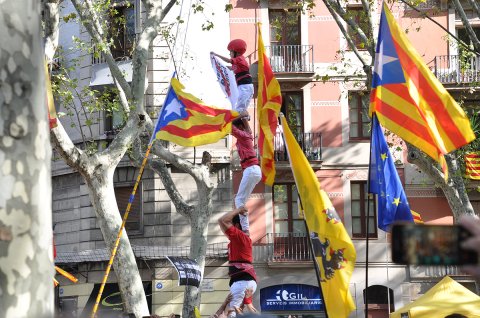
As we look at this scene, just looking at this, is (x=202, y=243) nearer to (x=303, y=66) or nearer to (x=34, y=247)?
(x=303, y=66)

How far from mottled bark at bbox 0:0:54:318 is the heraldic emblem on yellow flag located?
255 inches

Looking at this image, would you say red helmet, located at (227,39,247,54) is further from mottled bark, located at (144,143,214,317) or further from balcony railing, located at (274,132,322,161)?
balcony railing, located at (274,132,322,161)

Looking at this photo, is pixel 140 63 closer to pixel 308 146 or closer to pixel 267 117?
pixel 267 117

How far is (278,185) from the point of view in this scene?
30.4 metres

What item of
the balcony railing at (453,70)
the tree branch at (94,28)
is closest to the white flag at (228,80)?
the tree branch at (94,28)

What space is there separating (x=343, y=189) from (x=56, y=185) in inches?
355

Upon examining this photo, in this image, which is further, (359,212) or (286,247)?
(359,212)

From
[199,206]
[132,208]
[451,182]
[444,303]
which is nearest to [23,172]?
[444,303]

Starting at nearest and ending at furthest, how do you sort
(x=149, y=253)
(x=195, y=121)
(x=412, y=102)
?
1. (x=412, y=102)
2. (x=195, y=121)
3. (x=149, y=253)

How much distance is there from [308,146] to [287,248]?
10.4 feet

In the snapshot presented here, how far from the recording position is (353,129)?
101ft

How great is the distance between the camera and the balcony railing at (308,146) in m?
30.0

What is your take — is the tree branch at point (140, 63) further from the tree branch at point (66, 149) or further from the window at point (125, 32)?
Result: the window at point (125, 32)

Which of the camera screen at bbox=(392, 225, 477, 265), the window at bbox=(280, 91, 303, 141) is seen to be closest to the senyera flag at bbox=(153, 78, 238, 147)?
the camera screen at bbox=(392, 225, 477, 265)
